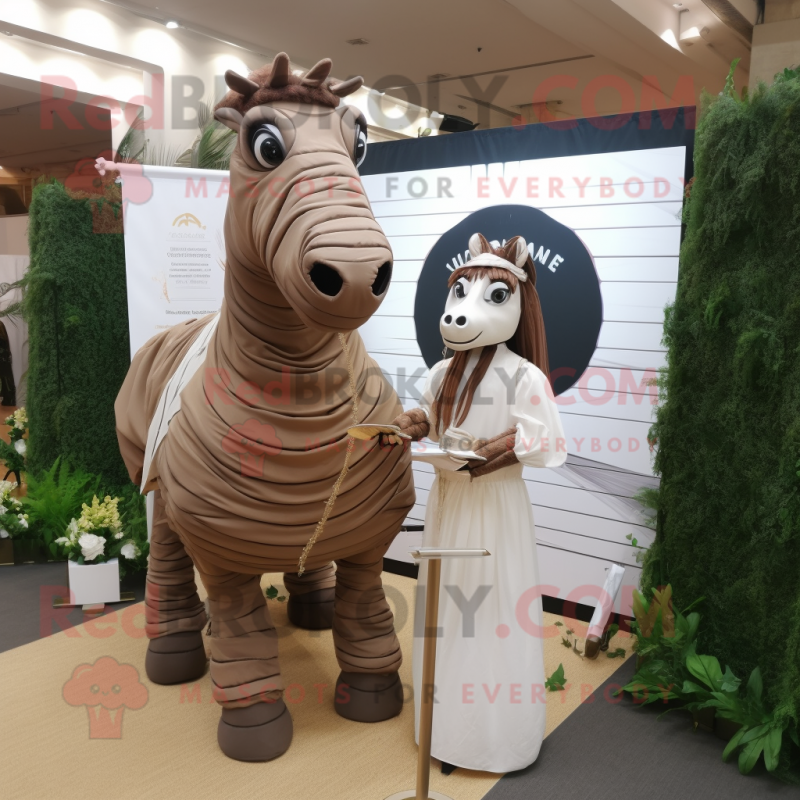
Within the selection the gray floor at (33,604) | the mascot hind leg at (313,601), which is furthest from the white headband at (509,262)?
the gray floor at (33,604)

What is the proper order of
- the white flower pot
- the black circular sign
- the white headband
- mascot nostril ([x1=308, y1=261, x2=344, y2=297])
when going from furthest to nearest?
the white flower pot
the black circular sign
the white headband
mascot nostril ([x1=308, y1=261, x2=344, y2=297])

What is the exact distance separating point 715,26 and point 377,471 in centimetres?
570

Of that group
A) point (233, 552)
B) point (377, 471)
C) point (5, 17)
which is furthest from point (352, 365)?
point (5, 17)

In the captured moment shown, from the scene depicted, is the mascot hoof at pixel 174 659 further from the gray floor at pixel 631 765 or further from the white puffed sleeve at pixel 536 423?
the white puffed sleeve at pixel 536 423

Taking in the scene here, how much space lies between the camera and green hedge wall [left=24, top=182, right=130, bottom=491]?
393cm

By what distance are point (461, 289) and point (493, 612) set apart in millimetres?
856

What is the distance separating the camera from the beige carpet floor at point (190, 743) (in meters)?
2.12

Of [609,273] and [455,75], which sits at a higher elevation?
[455,75]

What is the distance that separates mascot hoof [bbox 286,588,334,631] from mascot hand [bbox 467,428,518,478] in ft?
4.25

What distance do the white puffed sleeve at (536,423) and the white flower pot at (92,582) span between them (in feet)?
6.62

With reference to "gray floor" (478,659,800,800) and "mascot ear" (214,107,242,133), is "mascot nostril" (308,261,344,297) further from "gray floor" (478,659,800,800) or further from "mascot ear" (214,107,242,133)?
"gray floor" (478,659,800,800)

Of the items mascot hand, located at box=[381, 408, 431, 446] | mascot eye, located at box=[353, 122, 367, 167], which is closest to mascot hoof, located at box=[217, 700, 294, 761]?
mascot hand, located at box=[381, 408, 431, 446]

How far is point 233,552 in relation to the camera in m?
2.05

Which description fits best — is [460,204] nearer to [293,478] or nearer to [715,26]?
[293,478]
